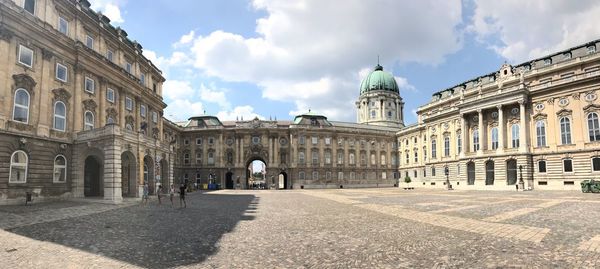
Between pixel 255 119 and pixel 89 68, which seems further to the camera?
pixel 255 119

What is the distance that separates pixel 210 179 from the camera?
3071 inches

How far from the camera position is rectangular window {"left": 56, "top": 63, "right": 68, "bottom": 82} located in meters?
29.6

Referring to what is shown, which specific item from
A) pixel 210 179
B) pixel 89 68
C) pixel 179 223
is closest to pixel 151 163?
pixel 89 68

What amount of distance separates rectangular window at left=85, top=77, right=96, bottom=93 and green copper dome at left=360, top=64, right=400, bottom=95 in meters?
92.8

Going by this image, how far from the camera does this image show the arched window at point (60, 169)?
2892 centimetres

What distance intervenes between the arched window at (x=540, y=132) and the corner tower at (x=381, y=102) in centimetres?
5802

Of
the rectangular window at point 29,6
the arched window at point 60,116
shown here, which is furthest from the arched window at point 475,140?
the rectangular window at point 29,6

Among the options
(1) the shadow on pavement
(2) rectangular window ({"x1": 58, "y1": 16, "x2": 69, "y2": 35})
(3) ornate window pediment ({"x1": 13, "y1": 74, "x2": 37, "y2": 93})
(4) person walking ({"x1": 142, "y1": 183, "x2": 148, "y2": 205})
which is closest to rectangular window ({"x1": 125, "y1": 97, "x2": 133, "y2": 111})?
(2) rectangular window ({"x1": 58, "y1": 16, "x2": 69, "y2": 35})

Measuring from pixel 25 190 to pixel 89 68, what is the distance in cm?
1287

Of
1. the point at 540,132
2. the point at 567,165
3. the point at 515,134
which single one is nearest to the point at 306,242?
the point at 567,165

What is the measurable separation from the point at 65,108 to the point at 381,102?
312 feet

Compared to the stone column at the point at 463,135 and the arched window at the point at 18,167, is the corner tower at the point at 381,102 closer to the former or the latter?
the stone column at the point at 463,135

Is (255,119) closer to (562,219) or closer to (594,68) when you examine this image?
(594,68)

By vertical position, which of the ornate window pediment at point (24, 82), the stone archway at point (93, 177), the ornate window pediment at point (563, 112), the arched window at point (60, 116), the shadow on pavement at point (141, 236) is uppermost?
the ornate window pediment at point (563, 112)
